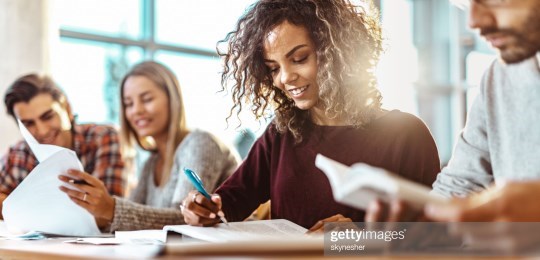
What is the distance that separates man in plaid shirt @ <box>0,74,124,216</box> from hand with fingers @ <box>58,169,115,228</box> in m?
0.52

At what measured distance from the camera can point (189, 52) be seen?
→ 3305 millimetres

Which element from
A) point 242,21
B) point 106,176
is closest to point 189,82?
point 106,176

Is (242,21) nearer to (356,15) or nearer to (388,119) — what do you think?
(356,15)

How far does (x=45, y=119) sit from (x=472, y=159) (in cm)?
147

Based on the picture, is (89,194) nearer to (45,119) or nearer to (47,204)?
(47,204)

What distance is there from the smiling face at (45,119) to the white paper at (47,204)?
563 millimetres

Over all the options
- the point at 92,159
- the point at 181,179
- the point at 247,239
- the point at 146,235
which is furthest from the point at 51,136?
the point at 247,239

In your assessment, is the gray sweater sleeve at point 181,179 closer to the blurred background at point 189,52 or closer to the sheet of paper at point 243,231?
the blurred background at point 189,52

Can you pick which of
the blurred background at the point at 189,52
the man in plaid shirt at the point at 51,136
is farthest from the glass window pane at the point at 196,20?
the man in plaid shirt at the point at 51,136

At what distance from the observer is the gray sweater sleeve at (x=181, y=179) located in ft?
5.40

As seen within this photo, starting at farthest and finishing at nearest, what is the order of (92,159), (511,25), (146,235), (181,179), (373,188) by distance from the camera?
(92,159), (181,179), (146,235), (511,25), (373,188)

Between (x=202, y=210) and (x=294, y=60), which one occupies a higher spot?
(x=294, y=60)

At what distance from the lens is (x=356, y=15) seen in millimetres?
1306

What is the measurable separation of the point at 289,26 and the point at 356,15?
13 centimetres
